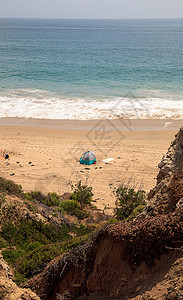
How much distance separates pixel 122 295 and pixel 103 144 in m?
16.0

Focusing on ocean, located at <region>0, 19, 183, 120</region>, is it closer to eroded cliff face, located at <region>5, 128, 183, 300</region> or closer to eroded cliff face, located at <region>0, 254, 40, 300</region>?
eroded cliff face, located at <region>5, 128, 183, 300</region>

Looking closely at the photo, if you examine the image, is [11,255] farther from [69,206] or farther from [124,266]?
[69,206]

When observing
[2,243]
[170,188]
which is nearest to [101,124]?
[2,243]

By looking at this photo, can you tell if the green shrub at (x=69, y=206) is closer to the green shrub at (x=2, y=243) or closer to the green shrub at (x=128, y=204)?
the green shrub at (x=128, y=204)

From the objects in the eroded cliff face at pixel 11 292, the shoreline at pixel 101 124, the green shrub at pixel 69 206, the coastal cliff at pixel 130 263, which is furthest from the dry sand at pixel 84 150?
the eroded cliff face at pixel 11 292

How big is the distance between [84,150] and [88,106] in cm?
1111

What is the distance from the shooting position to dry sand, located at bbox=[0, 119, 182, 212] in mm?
14723

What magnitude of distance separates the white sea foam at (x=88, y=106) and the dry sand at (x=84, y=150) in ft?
6.16

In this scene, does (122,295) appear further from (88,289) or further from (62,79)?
(62,79)

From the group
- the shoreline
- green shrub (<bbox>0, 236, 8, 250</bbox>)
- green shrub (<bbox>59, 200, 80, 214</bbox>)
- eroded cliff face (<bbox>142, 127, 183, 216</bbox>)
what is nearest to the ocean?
the shoreline

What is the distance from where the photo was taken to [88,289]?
17.4 feet

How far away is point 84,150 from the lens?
1936 cm

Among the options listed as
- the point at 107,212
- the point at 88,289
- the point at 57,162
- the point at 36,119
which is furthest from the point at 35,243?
the point at 36,119

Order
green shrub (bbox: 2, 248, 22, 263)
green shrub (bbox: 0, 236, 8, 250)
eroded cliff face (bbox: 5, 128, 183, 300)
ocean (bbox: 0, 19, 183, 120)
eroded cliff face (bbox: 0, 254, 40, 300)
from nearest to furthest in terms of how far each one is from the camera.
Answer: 1. eroded cliff face (bbox: 5, 128, 183, 300)
2. eroded cliff face (bbox: 0, 254, 40, 300)
3. green shrub (bbox: 2, 248, 22, 263)
4. green shrub (bbox: 0, 236, 8, 250)
5. ocean (bbox: 0, 19, 183, 120)
